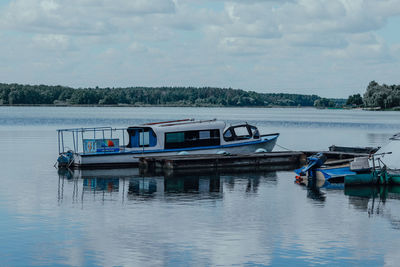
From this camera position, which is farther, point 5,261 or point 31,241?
point 31,241

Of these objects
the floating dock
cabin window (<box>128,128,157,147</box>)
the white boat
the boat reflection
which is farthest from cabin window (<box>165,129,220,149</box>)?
the boat reflection

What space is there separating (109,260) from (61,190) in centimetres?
1538

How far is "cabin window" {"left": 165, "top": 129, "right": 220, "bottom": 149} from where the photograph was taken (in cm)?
4419

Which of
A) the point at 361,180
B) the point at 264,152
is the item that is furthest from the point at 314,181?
the point at 264,152

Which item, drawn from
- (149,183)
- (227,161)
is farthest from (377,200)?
(227,161)

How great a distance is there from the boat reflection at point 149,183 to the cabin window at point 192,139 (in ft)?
12.1

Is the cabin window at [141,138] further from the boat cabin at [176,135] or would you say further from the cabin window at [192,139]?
the cabin window at [192,139]

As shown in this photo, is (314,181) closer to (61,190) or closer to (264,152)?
(264,152)

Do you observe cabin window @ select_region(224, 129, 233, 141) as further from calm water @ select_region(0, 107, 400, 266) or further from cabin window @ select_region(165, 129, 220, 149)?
calm water @ select_region(0, 107, 400, 266)

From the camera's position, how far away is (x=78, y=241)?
2108 cm

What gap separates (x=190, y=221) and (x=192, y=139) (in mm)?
20505

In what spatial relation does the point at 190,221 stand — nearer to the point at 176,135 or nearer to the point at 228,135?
the point at 176,135

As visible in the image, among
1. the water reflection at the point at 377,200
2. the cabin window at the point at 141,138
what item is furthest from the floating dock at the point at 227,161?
the water reflection at the point at 377,200

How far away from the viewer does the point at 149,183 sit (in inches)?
1423
